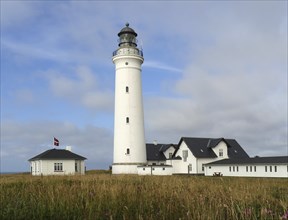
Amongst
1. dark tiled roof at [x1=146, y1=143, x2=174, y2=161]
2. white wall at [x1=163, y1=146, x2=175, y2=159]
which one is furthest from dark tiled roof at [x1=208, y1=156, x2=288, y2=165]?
dark tiled roof at [x1=146, y1=143, x2=174, y2=161]

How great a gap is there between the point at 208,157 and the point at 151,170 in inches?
386

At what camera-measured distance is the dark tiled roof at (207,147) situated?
4784 centimetres

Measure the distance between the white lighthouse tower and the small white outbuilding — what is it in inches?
178

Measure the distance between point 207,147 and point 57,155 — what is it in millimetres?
20292

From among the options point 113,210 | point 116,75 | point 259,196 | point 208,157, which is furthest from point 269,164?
point 113,210

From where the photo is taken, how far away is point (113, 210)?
20.5 feet

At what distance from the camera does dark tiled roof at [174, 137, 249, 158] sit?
4784 cm

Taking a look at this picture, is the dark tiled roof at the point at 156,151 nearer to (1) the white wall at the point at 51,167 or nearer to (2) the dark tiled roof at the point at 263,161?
(2) the dark tiled roof at the point at 263,161

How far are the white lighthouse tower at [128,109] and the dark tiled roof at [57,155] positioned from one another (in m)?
4.90

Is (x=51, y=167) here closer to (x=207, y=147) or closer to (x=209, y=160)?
(x=209, y=160)

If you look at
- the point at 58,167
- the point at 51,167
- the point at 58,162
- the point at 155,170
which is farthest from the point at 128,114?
the point at 51,167

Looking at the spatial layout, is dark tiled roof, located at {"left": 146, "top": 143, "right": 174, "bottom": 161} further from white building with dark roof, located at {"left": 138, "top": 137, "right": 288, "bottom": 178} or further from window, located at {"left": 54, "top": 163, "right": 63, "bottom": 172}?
window, located at {"left": 54, "top": 163, "right": 63, "bottom": 172}

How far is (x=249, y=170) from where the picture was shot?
39625mm

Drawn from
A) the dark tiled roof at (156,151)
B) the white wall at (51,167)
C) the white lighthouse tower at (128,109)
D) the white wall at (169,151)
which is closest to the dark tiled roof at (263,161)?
the white lighthouse tower at (128,109)
